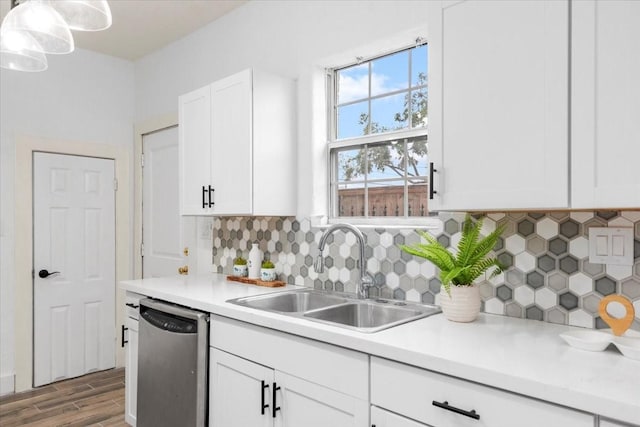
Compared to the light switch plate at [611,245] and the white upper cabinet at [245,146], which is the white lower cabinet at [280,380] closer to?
the white upper cabinet at [245,146]

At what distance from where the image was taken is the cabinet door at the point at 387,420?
4.29 ft

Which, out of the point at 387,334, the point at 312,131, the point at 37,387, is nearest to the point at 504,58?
the point at 387,334

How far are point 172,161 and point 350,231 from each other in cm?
206

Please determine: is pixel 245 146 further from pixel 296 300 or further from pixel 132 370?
pixel 132 370

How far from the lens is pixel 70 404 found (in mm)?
3125

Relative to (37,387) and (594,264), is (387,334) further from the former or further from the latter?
(37,387)

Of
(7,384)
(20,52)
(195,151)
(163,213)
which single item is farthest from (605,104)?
(7,384)

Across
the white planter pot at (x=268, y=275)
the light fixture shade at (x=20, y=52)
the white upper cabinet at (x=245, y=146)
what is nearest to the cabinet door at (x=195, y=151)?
the white upper cabinet at (x=245, y=146)

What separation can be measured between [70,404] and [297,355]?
94.6 inches

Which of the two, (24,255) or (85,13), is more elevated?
(85,13)

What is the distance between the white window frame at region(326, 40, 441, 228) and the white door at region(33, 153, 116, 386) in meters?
2.31

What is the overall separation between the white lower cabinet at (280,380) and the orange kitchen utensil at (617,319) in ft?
2.50

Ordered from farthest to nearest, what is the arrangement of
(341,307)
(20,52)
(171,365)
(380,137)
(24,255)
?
(24,255)
(380,137)
(171,365)
(341,307)
(20,52)

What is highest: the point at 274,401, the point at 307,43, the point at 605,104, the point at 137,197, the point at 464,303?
the point at 307,43
